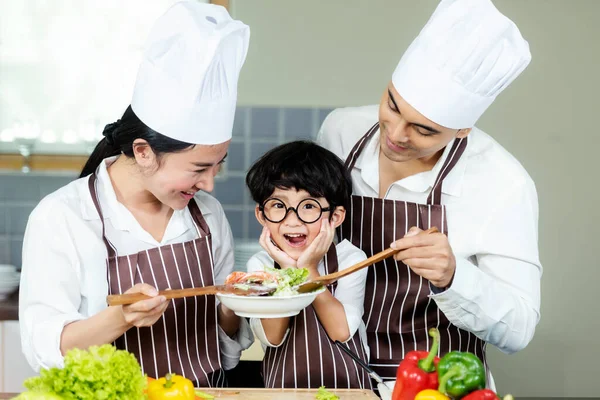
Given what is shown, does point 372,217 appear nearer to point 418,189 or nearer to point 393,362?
point 418,189

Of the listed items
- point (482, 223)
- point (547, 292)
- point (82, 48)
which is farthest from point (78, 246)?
point (547, 292)

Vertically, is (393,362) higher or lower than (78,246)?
lower

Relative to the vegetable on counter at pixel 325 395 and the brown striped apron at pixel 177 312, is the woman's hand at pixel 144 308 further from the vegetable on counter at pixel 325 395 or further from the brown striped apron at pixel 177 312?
the vegetable on counter at pixel 325 395

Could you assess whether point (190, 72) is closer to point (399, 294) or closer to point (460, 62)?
point (460, 62)

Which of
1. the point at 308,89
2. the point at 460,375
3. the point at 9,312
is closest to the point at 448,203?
the point at 460,375

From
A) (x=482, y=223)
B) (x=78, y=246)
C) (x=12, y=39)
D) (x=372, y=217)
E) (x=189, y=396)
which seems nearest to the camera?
(x=189, y=396)

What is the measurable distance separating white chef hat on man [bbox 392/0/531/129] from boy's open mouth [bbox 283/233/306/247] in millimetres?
486

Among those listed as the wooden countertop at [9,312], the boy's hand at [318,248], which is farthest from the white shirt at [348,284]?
the wooden countertop at [9,312]

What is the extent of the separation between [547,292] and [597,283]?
27 cm

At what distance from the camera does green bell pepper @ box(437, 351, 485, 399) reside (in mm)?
1454

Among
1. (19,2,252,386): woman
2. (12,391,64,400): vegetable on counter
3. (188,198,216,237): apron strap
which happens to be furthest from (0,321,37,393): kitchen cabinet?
(12,391,64,400): vegetable on counter

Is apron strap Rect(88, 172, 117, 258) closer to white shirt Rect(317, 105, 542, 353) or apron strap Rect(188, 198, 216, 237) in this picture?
apron strap Rect(188, 198, 216, 237)

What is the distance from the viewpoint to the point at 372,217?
7.53 ft

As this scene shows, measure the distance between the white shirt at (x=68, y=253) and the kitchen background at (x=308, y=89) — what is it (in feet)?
5.74
